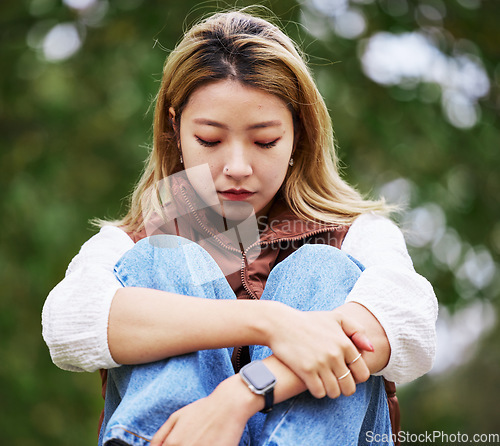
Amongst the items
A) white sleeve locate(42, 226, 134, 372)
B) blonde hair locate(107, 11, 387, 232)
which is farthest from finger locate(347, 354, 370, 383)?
blonde hair locate(107, 11, 387, 232)

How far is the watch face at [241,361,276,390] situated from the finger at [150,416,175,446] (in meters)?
0.18

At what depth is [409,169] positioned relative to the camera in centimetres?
455

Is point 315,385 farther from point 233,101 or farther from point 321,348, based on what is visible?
point 233,101

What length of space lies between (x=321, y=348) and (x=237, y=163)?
0.62 metres

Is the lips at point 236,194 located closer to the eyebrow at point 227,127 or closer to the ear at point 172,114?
the eyebrow at point 227,127

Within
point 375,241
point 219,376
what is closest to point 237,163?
point 375,241

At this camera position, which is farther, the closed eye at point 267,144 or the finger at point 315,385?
the closed eye at point 267,144

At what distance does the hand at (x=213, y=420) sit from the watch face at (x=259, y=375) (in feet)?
0.07

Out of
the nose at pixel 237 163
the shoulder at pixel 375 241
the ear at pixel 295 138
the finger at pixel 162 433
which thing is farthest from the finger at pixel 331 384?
the ear at pixel 295 138

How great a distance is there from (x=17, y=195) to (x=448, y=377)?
5.78 meters

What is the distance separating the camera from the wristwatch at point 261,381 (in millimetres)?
1439

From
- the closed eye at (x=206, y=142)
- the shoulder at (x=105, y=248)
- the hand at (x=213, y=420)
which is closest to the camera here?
the hand at (x=213, y=420)

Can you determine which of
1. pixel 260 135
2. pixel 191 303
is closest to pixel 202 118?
pixel 260 135

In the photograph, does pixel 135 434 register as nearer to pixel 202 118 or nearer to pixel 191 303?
pixel 191 303
